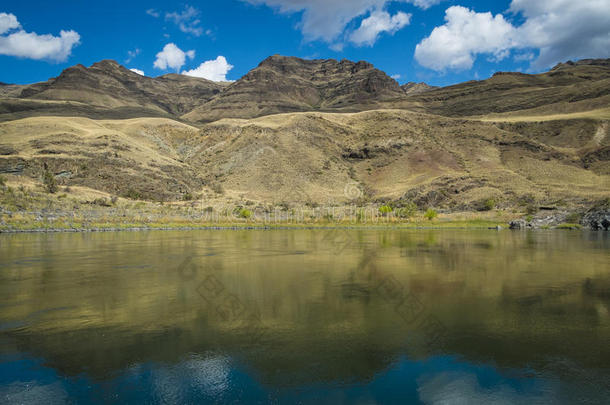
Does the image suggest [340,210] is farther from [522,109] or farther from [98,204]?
[522,109]

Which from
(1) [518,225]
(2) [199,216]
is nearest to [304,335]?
(1) [518,225]

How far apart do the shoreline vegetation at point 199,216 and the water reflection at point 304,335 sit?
104ft

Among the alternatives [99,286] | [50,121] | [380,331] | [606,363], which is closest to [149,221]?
[99,286]

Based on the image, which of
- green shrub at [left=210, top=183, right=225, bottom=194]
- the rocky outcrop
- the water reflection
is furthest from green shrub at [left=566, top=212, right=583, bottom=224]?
green shrub at [left=210, top=183, right=225, bottom=194]

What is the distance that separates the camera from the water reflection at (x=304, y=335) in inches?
250

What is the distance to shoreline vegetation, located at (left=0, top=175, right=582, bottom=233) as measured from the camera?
148ft

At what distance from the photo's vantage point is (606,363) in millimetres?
7246

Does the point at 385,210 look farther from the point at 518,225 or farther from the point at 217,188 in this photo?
the point at 217,188

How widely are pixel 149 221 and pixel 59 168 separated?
33.7m

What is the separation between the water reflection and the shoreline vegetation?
31.6 m

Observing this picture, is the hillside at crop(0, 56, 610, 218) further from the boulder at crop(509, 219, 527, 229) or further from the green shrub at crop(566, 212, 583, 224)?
the boulder at crop(509, 219, 527, 229)

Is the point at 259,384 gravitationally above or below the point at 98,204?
below

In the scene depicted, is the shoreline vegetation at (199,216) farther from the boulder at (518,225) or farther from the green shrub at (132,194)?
the green shrub at (132,194)

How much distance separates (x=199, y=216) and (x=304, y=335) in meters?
53.8
